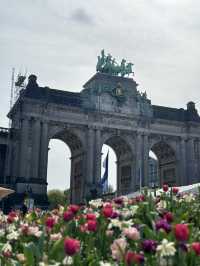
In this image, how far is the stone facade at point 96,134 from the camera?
56688mm

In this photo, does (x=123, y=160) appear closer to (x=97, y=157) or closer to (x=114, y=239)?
(x=97, y=157)

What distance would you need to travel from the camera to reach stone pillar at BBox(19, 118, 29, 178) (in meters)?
55.2

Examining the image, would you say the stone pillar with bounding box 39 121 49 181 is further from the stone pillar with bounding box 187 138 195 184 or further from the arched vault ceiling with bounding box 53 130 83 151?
the stone pillar with bounding box 187 138 195 184

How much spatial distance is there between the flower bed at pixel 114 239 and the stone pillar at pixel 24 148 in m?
47.7

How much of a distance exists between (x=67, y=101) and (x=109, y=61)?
1215 cm

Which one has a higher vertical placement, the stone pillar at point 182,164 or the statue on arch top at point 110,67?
the statue on arch top at point 110,67

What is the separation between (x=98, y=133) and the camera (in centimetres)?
6088

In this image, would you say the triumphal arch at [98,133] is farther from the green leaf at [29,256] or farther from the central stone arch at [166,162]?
the green leaf at [29,256]

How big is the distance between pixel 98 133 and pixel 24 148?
11898mm

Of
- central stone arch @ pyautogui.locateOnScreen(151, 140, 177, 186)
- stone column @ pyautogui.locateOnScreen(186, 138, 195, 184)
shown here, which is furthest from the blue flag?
stone column @ pyautogui.locateOnScreen(186, 138, 195, 184)

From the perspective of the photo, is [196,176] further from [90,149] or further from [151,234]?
[151,234]

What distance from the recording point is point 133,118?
63750 millimetres

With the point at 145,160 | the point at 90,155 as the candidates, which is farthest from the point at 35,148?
the point at 145,160

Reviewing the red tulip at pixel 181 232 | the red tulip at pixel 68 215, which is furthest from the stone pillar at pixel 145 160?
the red tulip at pixel 181 232
